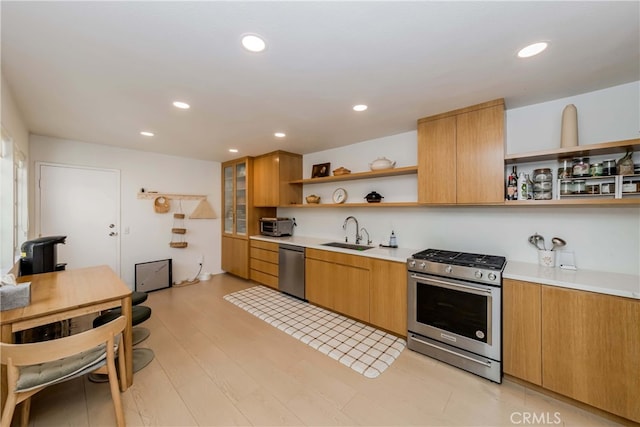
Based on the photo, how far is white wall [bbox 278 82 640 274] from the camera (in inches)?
77.9

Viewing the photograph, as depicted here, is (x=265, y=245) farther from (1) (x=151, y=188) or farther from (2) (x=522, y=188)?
(2) (x=522, y=188)

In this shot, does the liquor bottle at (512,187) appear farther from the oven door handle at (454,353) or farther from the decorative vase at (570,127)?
the oven door handle at (454,353)

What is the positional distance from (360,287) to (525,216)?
1.81 m

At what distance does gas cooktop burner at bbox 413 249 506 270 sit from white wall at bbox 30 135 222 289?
162 inches

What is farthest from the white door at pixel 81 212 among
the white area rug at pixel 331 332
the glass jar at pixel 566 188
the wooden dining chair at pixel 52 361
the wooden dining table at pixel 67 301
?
the glass jar at pixel 566 188

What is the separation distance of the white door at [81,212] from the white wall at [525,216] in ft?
12.7

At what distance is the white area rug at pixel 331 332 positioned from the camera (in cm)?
228

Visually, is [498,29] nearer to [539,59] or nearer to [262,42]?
[539,59]

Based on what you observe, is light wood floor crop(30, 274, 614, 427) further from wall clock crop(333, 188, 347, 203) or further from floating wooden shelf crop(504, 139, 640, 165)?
wall clock crop(333, 188, 347, 203)

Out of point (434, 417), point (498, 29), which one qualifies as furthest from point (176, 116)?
point (434, 417)

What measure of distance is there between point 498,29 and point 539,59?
0.56 metres

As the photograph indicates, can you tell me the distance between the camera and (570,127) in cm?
206

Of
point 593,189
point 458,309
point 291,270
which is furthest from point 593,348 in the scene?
point 291,270

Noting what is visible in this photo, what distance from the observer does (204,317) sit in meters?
3.13
